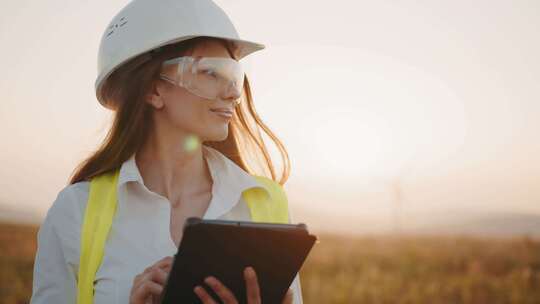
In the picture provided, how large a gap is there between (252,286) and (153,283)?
0.41 metres

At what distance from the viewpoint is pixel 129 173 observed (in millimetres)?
2918

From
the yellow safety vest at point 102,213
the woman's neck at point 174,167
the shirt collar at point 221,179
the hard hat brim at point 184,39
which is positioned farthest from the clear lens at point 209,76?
the yellow safety vest at point 102,213

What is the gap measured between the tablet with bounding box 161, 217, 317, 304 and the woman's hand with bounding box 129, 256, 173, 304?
0.14 metres

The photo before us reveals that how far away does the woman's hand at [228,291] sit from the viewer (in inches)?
81.4

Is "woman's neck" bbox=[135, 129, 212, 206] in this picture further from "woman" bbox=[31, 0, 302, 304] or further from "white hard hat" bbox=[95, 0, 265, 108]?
"white hard hat" bbox=[95, 0, 265, 108]

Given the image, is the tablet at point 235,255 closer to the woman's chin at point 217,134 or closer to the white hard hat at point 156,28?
the woman's chin at point 217,134

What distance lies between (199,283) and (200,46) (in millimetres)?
1411

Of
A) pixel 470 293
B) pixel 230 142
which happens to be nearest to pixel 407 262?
pixel 470 293

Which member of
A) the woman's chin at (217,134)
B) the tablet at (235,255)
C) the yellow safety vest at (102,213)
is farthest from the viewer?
the woman's chin at (217,134)

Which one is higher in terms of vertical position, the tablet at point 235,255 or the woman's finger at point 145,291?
the tablet at point 235,255

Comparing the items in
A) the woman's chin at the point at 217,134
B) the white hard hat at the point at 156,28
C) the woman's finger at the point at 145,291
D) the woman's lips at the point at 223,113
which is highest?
the white hard hat at the point at 156,28

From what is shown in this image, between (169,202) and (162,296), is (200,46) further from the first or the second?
(162,296)

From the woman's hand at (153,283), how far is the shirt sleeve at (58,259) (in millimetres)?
562

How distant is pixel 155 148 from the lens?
3.18 meters
